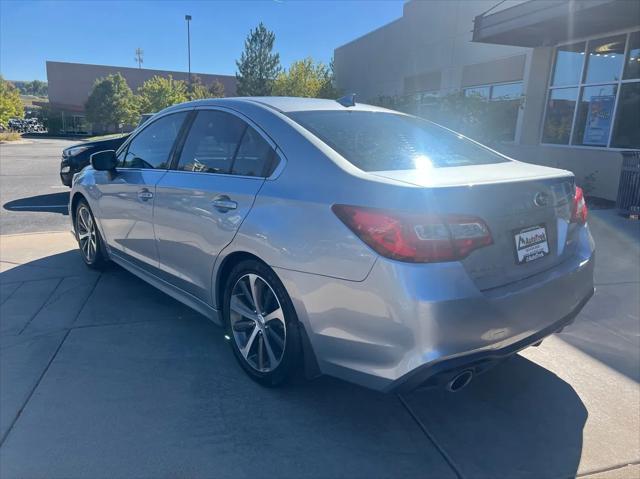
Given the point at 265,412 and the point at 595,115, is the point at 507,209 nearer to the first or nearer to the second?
the point at 265,412

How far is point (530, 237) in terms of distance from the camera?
2.34 m

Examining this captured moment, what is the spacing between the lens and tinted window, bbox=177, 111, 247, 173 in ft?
10.1

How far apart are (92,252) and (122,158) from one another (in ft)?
3.75

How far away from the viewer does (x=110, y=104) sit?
151ft

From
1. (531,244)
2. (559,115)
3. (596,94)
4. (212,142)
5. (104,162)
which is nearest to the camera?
(531,244)

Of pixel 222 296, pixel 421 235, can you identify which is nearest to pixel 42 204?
pixel 222 296

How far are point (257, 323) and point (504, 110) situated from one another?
1235 centimetres

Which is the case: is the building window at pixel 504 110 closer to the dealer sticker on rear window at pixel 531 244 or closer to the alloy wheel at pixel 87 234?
the alloy wheel at pixel 87 234

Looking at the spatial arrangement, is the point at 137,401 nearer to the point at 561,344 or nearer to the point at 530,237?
the point at 530,237

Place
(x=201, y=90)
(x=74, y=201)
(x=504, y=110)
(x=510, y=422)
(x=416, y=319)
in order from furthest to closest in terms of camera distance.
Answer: (x=201, y=90) < (x=504, y=110) < (x=74, y=201) < (x=510, y=422) < (x=416, y=319)

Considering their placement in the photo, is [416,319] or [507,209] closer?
[416,319]

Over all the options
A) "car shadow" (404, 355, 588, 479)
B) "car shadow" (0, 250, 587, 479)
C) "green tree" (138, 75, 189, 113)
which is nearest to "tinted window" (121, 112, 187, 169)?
"car shadow" (0, 250, 587, 479)

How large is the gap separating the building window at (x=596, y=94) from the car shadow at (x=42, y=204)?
1095 centimetres

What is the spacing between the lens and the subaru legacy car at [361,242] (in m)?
2.05
